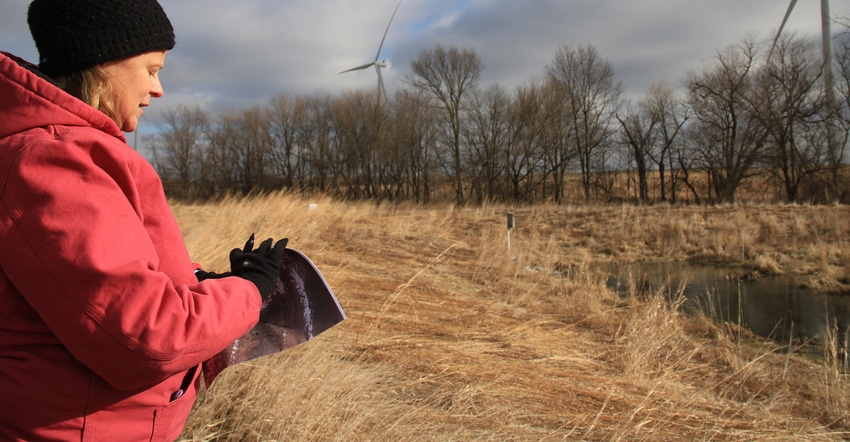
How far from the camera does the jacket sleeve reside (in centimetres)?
92

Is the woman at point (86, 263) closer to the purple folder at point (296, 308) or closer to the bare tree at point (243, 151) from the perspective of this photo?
the purple folder at point (296, 308)

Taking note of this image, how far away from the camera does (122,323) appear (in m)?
0.96

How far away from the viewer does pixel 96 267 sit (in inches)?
36.1

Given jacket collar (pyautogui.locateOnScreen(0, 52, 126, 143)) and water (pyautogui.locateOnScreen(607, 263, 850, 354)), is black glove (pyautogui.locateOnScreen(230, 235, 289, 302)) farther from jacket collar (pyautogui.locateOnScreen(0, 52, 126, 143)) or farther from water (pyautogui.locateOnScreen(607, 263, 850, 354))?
water (pyautogui.locateOnScreen(607, 263, 850, 354))

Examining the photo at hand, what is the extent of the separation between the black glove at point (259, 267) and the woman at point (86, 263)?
82mm

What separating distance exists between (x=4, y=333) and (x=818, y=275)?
15.1 m

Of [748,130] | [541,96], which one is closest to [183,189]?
[541,96]

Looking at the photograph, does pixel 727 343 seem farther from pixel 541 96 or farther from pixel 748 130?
pixel 541 96

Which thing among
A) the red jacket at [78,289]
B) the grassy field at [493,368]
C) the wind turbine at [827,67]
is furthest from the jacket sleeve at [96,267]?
the wind turbine at [827,67]

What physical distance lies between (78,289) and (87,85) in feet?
1.58

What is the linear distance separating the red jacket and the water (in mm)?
6945

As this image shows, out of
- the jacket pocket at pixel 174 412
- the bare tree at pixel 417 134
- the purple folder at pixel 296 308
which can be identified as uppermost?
the bare tree at pixel 417 134

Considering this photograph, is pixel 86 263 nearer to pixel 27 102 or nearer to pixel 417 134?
pixel 27 102

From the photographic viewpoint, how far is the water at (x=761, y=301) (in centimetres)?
815
